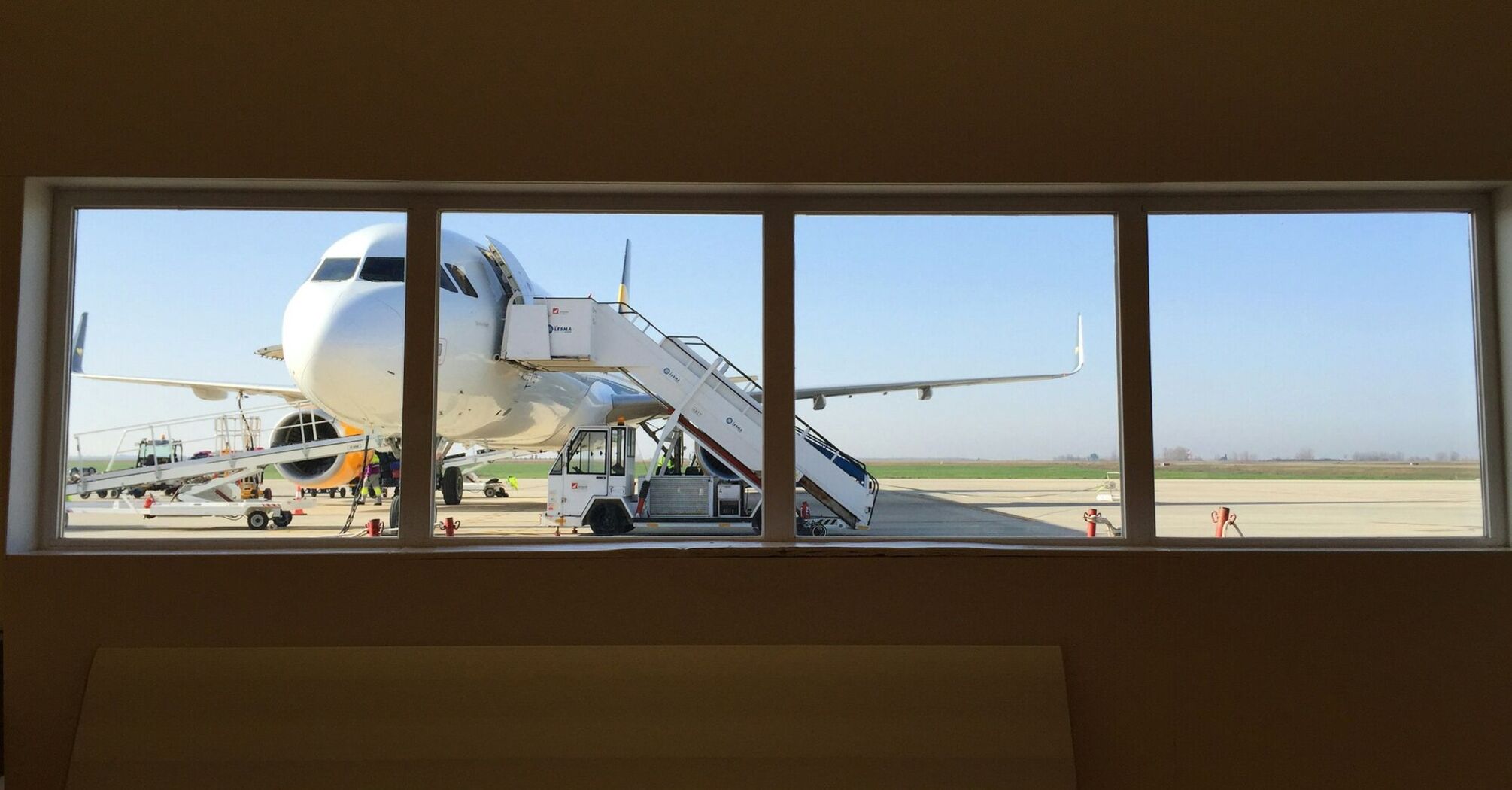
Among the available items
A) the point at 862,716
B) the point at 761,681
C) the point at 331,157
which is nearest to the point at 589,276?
the point at 331,157

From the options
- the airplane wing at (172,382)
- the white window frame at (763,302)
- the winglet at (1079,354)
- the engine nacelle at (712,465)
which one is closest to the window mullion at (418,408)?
the white window frame at (763,302)

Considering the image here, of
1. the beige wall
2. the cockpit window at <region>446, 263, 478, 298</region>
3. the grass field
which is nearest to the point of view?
the beige wall

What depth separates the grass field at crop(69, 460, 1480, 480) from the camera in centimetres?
212

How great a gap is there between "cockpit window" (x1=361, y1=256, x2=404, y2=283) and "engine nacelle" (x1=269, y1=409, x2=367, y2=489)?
54 cm

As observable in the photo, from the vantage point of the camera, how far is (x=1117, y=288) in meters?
2.16

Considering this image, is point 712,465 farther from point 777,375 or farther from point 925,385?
point 925,385

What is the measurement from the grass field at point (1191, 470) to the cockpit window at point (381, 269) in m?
0.98

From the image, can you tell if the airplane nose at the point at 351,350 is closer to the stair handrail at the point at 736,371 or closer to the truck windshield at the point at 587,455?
the truck windshield at the point at 587,455

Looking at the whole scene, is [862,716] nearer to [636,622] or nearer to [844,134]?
[636,622]

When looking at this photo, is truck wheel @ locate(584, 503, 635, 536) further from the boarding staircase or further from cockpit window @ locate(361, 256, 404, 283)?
cockpit window @ locate(361, 256, 404, 283)

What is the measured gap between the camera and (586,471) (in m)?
2.48

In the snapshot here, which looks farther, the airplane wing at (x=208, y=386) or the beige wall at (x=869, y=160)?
the airplane wing at (x=208, y=386)

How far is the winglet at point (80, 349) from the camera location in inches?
82.3

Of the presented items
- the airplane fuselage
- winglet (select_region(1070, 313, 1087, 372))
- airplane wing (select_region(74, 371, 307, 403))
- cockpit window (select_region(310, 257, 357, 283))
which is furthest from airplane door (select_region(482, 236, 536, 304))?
winglet (select_region(1070, 313, 1087, 372))
